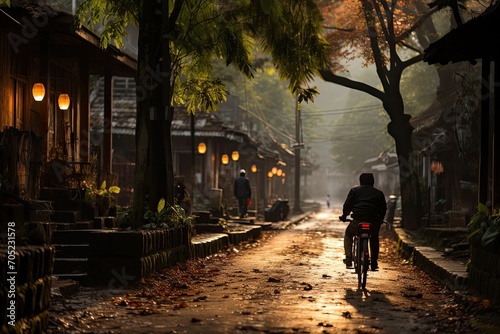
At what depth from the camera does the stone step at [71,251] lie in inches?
584

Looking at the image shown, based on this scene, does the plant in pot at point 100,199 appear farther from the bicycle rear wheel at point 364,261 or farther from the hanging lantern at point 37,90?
the bicycle rear wheel at point 364,261

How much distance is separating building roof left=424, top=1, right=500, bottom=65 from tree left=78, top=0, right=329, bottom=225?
3.65m

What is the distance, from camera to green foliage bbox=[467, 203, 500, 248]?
1096 centimetres

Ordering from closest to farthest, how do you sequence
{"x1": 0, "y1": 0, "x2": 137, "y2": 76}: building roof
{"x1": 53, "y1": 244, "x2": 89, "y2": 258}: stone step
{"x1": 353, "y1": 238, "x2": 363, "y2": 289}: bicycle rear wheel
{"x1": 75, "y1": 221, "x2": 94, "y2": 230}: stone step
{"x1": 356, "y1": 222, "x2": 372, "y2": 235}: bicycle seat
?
1. {"x1": 353, "y1": 238, "x2": 363, "y2": 289}: bicycle rear wheel
2. {"x1": 356, "y1": 222, "x2": 372, "y2": 235}: bicycle seat
3. {"x1": 53, "y1": 244, "x2": 89, "y2": 258}: stone step
4. {"x1": 75, "y1": 221, "x2": 94, "y2": 230}: stone step
5. {"x1": 0, "y1": 0, "x2": 137, "y2": 76}: building roof

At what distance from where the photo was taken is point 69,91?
959 inches

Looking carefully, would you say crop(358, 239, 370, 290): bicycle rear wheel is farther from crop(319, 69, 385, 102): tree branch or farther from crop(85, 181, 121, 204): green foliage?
crop(319, 69, 385, 102): tree branch

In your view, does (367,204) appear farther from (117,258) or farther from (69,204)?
(69,204)

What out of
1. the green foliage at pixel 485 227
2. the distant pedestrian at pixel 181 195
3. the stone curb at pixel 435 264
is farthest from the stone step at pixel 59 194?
the green foliage at pixel 485 227

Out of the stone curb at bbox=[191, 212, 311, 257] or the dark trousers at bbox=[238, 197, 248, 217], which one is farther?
the dark trousers at bbox=[238, 197, 248, 217]

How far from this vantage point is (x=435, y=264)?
1490 centimetres

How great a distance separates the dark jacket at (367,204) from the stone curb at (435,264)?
4.62 feet

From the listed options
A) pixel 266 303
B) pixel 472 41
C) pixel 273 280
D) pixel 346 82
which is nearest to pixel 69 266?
pixel 273 280

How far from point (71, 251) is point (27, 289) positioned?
23.2 feet

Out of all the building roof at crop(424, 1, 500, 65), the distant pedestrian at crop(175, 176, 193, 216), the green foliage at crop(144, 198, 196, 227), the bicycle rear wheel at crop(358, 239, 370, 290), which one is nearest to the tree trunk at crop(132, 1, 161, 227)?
the green foliage at crop(144, 198, 196, 227)
